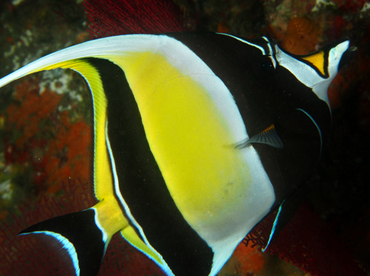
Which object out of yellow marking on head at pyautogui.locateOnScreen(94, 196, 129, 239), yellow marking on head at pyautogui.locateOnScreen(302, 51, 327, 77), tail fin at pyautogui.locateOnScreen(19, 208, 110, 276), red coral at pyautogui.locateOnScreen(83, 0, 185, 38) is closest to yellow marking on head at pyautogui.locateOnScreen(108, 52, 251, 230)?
yellow marking on head at pyautogui.locateOnScreen(94, 196, 129, 239)

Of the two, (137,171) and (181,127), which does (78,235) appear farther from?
(181,127)

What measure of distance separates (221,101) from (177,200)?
0.38 metres

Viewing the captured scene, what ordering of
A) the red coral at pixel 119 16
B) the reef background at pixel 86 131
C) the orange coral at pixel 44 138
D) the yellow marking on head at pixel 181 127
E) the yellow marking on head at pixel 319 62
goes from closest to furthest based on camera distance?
the yellow marking on head at pixel 181 127 → the yellow marking on head at pixel 319 62 → the red coral at pixel 119 16 → the reef background at pixel 86 131 → the orange coral at pixel 44 138

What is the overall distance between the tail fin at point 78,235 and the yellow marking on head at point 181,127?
0.33 meters

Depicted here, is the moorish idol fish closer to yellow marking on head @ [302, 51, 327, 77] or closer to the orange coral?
yellow marking on head @ [302, 51, 327, 77]

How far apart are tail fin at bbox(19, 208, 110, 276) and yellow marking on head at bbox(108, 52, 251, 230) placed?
0.33 meters

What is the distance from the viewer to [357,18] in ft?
5.58

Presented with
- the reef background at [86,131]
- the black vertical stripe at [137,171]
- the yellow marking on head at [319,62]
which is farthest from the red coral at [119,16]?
the yellow marking on head at [319,62]

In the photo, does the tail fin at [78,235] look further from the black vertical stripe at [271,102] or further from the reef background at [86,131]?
the black vertical stripe at [271,102]

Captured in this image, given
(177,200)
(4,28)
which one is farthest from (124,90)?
(4,28)

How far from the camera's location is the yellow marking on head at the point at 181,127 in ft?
2.92

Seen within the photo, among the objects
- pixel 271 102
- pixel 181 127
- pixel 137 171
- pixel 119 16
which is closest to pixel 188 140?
pixel 181 127

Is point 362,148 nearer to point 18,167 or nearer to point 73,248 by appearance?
point 73,248

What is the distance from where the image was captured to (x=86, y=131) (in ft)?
7.59
